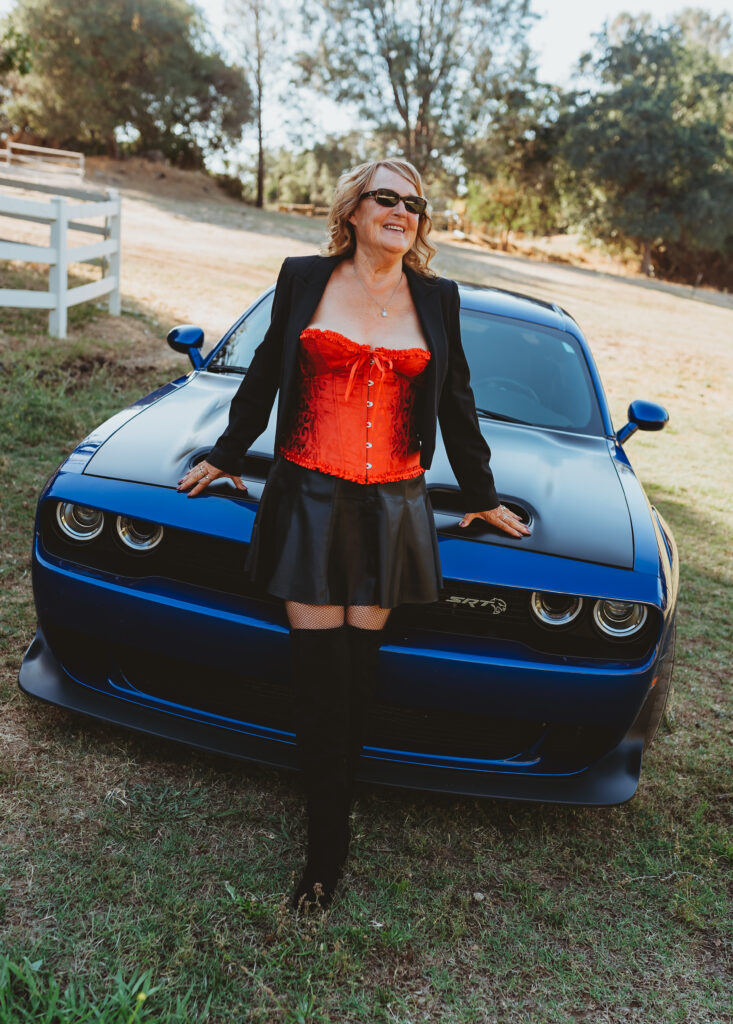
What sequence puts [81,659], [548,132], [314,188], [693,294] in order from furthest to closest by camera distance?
[314,188]
[548,132]
[693,294]
[81,659]

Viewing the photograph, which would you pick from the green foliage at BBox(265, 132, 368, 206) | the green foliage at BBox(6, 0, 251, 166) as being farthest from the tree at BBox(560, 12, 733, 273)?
the green foliage at BBox(6, 0, 251, 166)

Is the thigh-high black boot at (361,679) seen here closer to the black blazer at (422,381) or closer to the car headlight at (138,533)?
the black blazer at (422,381)

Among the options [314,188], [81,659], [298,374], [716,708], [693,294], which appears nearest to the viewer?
[298,374]

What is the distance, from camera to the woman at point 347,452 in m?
→ 2.09

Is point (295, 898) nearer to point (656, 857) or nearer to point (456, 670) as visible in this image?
point (456, 670)

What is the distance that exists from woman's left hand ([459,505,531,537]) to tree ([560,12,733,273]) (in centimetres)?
3928

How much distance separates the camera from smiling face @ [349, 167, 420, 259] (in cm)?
209

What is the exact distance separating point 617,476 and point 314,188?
4428 centimetres

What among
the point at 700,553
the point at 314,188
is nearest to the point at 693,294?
the point at 314,188

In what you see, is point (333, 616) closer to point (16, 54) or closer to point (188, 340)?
point (188, 340)

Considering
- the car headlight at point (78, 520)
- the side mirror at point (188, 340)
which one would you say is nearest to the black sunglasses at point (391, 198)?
the car headlight at point (78, 520)

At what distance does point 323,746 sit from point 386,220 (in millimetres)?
1298

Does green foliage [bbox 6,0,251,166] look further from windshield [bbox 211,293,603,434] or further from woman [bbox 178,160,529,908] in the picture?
woman [bbox 178,160,529,908]

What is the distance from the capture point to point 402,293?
2197 millimetres
